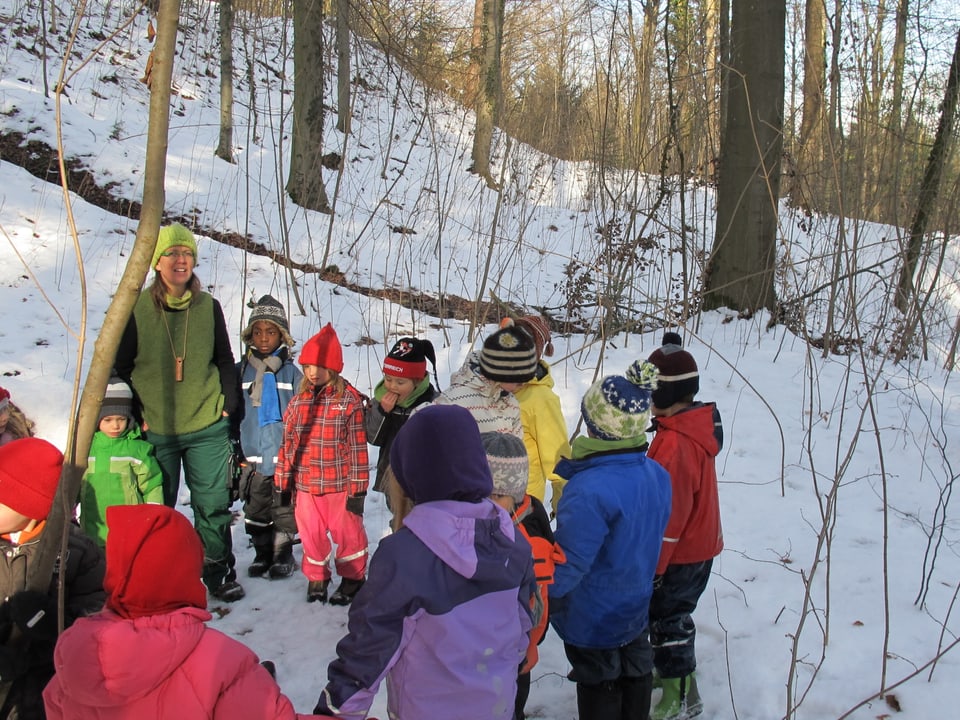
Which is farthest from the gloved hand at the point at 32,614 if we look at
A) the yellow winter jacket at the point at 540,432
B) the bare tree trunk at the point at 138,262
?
the yellow winter jacket at the point at 540,432

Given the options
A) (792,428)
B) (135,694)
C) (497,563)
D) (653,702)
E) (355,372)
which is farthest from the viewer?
(355,372)

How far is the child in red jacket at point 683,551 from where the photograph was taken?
267 cm

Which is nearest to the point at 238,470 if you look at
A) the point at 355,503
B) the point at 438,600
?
the point at 355,503

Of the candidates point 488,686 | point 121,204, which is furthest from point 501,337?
point 121,204

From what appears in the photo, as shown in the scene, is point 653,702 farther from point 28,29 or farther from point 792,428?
point 28,29

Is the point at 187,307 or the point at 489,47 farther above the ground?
the point at 489,47

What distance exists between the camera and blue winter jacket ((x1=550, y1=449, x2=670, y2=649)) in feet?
7.48

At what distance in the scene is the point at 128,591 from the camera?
1.61m

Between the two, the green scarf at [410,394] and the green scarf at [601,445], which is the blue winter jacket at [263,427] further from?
the green scarf at [601,445]

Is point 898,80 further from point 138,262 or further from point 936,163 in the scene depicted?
point 138,262

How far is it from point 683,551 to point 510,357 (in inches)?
39.9

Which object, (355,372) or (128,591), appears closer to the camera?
(128,591)

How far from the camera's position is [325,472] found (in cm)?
348

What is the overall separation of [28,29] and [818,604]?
14068 mm
